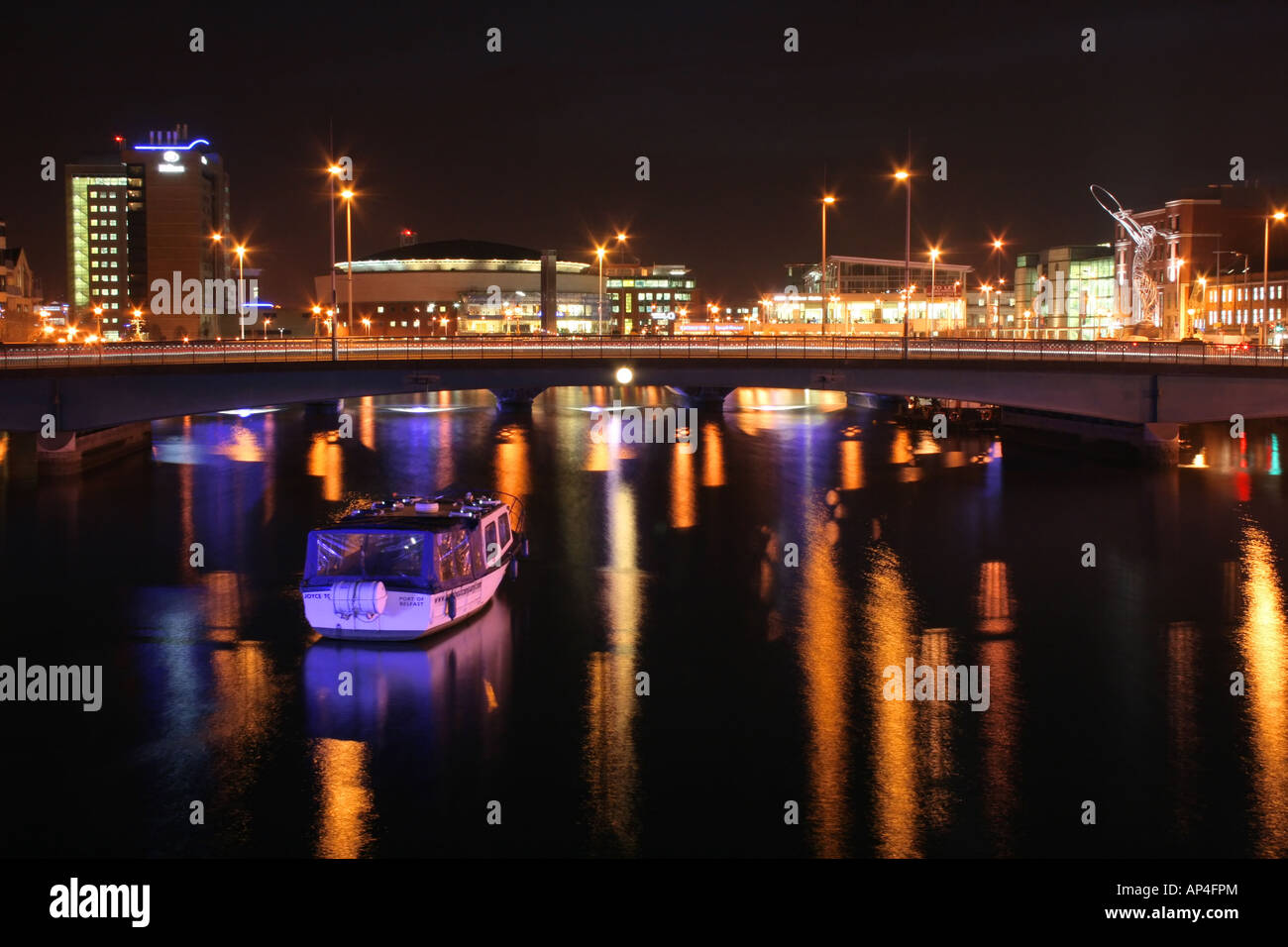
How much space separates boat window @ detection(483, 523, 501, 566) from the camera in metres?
25.3

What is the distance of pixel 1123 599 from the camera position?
25.9 m

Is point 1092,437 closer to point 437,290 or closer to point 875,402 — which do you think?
point 875,402

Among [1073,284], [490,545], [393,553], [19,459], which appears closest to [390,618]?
[393,553]

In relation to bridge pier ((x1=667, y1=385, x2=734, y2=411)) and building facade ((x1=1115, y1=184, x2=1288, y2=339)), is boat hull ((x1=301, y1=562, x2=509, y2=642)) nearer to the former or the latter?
bridge pier ((x1=667, y1=385, x2=734, y2=411))

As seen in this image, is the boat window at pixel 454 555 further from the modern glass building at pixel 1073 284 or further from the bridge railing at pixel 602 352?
the modern glass building at pixel 1073 284

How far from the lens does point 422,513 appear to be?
24609 millimetres

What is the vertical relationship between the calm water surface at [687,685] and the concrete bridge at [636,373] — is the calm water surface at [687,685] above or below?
below

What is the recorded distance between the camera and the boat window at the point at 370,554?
22594 mm

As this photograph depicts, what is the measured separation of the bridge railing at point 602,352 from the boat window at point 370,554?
2011 centimetres

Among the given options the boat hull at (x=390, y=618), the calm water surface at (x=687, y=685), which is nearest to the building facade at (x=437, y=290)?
the calm water surface at (x=687, y=685)

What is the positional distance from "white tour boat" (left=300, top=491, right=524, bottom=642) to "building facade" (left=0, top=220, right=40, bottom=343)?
8900cm

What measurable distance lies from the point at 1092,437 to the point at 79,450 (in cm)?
3572
